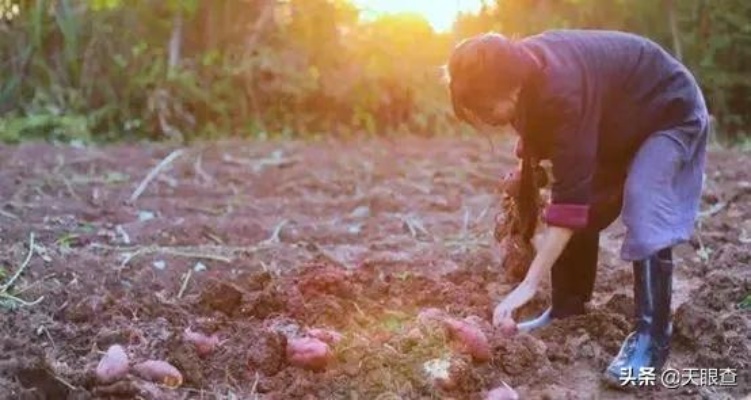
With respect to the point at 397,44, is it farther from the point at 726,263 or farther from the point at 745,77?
the point at 726,263


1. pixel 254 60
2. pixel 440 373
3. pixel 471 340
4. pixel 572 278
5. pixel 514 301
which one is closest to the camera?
pixel 440 373

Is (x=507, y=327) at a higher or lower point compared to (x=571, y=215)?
lower

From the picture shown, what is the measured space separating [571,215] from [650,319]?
1.12 ft

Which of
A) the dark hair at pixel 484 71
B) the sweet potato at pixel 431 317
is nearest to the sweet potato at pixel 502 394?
the sweet potato at pixel 431 317

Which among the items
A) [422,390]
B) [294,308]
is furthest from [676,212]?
[294,308]

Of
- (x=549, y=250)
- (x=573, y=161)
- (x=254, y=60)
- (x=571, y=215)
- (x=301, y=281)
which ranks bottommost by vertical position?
(x=254, y=60)

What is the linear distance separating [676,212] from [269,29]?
5.76 metres

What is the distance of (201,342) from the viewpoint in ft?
10.5

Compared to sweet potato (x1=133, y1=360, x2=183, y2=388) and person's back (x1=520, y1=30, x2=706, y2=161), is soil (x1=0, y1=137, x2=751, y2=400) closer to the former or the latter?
sweet potato (x1=133, y1=360, x2=183, y2=388)

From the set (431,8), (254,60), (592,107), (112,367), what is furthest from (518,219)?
(431,8)

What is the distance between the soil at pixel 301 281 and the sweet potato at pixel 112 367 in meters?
0.03

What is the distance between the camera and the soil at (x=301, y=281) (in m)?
3.10

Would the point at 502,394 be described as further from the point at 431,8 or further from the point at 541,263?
the point at 431,8

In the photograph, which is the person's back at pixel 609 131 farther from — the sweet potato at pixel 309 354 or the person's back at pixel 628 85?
the sweet potato at pixel 309 354
